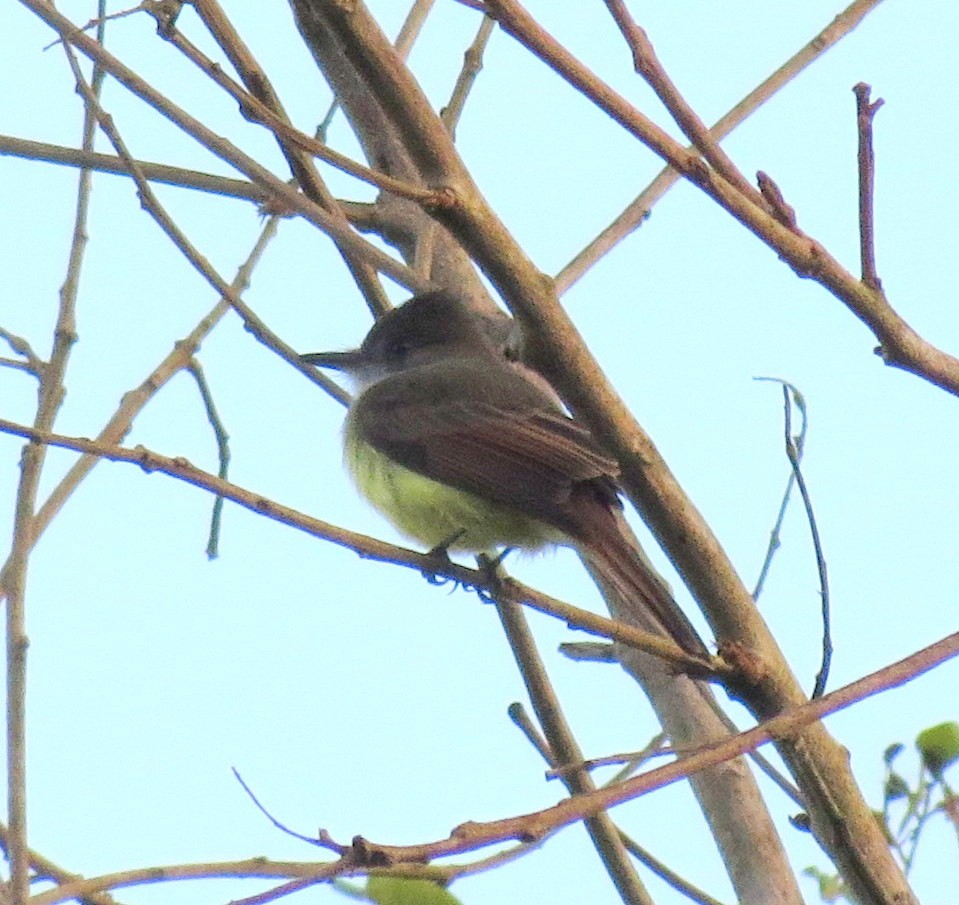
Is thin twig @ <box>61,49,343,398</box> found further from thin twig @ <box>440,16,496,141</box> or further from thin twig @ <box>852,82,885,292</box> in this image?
thin twig @ <box>852,82,885,292</box>

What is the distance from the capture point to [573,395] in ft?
7.29

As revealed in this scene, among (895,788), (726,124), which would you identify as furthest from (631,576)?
(726,124)

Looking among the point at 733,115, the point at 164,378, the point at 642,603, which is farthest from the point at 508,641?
the point at 733,115

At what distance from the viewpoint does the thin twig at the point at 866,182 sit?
70.0 inches

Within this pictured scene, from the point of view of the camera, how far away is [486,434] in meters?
3.65

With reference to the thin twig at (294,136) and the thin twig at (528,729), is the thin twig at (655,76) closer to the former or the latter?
the thin twig at (294,136)

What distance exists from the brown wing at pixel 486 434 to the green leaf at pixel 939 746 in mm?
895

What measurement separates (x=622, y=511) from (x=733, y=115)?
833mm

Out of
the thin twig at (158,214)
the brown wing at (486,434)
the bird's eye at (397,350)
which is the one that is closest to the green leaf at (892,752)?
the brown wing at (486,434)

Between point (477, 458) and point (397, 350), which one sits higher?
point (397, 350)

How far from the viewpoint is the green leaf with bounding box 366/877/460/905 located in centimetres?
187

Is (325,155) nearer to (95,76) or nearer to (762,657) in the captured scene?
(762,657)

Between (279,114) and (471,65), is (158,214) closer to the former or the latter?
(279,114)

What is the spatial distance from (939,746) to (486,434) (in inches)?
56.9
